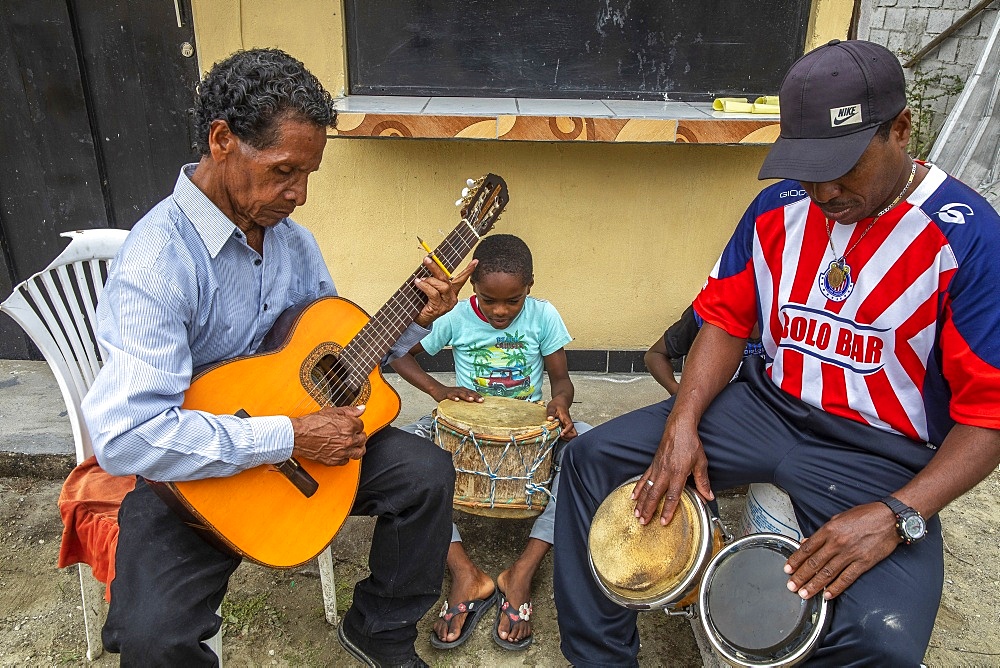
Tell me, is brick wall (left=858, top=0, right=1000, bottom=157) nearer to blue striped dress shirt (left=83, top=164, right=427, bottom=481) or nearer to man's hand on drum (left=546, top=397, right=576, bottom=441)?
man's hand on drum (left=546, top=397, right=576, bottom=441)

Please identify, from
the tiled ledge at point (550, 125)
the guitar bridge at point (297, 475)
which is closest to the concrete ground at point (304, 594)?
the guitar bridge at point (297, 475)

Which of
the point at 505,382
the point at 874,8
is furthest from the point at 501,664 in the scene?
the point at 874,8

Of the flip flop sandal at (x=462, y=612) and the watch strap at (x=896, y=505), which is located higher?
the watch strap at (x=896, y=505)

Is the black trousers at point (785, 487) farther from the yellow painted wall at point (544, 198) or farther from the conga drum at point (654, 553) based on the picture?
the yellow painted wall at point (544, 198)

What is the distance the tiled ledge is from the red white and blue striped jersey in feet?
3.81

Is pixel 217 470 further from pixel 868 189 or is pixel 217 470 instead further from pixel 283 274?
pixel 868 189

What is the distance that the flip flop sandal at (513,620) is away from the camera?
8.53ft

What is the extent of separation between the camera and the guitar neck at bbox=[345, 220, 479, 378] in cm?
234

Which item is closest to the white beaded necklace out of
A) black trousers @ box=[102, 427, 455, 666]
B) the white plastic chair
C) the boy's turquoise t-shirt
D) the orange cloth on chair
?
the boy's turquoise t-shirt

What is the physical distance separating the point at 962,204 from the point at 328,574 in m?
2.31

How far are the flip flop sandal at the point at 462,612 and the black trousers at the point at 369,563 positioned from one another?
0.20 metres

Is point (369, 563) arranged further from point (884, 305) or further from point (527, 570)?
point (884, 305)

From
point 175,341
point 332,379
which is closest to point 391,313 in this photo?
point 332,379

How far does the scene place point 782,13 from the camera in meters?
3.75
